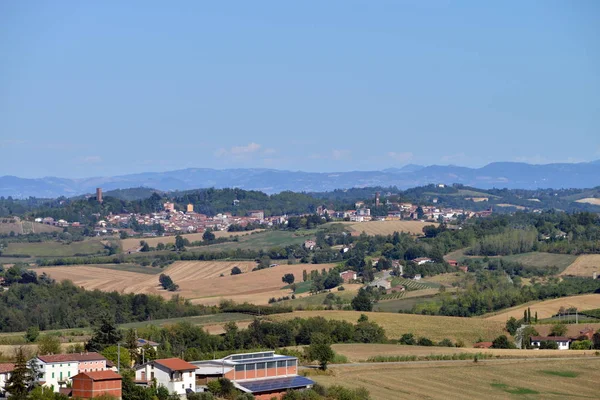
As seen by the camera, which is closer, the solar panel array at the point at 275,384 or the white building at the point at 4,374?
the white building at the point at 4,374

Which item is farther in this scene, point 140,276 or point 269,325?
point 140,276

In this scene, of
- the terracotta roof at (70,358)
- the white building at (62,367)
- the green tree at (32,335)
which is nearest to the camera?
the white building at (62,367)

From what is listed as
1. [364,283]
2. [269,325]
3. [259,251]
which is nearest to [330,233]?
[259,251]

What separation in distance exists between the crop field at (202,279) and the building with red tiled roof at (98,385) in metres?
46.5

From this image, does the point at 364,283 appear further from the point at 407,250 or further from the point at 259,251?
the point at 259,251

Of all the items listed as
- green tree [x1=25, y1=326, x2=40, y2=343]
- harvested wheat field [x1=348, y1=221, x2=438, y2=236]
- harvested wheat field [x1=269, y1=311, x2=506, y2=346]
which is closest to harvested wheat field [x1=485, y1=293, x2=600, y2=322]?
harvested wheat field [x1=269, y1=311, x2=506, y2=346]

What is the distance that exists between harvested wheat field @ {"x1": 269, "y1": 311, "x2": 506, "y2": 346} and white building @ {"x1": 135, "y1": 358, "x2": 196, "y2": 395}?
2449cm

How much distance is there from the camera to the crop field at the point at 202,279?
3750 inches

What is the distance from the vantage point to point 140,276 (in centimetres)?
11050

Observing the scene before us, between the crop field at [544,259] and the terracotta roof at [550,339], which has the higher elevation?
the crop field at [544,259]

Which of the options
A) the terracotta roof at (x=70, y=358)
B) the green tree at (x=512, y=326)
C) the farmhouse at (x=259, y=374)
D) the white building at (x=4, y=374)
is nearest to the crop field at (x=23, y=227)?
the green tree at (x=512, y=326)

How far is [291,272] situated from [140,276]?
47.4ft

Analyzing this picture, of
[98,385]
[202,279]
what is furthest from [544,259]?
[98,385]

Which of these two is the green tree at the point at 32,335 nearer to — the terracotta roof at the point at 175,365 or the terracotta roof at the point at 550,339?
the terracotta roof at the point at 175,365
